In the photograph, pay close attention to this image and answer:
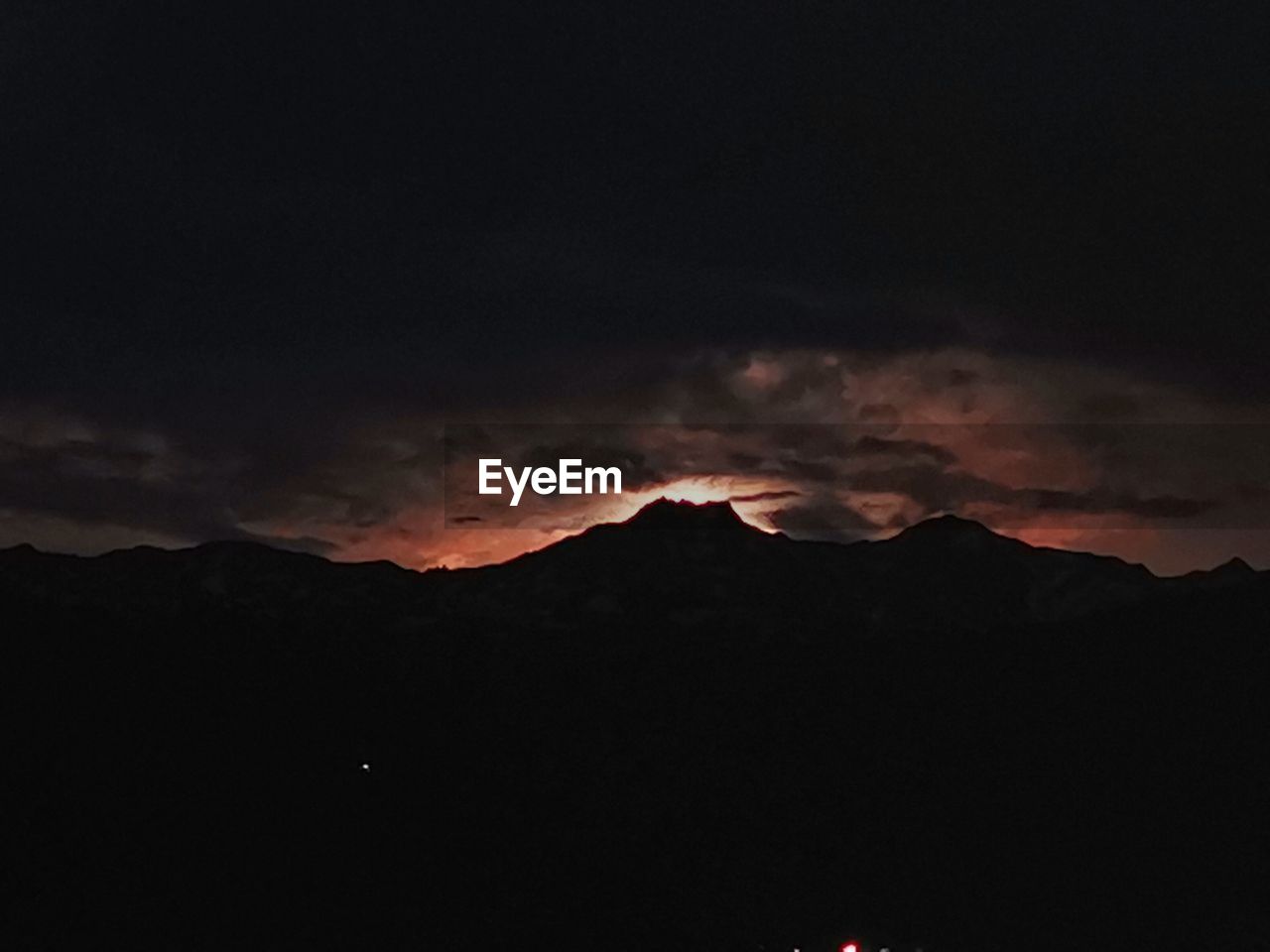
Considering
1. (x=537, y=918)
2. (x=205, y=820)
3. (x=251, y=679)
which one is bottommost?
(x=537, y=918)

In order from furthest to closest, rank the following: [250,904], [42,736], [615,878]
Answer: [615,878] → [42,736] → [250,904]

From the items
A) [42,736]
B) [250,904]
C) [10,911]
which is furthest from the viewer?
[42,736]

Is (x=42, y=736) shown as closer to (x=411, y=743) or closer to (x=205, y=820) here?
(x=205, y=820)

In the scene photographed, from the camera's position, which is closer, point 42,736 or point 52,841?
point 52,841

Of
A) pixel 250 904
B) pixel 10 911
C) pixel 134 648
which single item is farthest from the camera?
→ pixel 134 648

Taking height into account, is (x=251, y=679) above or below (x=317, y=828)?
above

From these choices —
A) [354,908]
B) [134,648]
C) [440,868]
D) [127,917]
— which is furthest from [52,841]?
[134,648]

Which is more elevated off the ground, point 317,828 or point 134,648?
point 134,648

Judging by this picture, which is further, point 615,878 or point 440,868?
point 615,878

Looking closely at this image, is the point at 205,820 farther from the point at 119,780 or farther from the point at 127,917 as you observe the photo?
the point at 127,917

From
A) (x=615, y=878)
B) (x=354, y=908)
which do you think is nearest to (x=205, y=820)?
(x=354, y=908)
